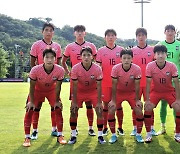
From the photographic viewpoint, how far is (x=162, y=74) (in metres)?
6.39

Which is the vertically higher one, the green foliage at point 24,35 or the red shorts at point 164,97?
the green foliage at point 24,35

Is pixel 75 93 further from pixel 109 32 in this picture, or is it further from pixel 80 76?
pixel 109 32

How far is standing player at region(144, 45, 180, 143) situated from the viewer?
6.30 meters

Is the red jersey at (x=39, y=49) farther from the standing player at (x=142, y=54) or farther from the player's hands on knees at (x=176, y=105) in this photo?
the player's hands on knees at (x=176, y=105)

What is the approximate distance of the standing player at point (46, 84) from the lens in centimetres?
628

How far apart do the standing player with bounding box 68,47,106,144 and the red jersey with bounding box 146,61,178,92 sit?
1003mm

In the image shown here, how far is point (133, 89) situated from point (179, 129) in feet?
3.90

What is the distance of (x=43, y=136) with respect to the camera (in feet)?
22.6

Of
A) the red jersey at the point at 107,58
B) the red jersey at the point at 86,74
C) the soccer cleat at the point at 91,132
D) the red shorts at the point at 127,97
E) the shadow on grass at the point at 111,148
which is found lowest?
the shadow on grass at the point at 111,148

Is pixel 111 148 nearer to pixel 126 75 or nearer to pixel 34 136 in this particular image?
pixel 126 75

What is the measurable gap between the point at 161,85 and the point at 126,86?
27.2 inches

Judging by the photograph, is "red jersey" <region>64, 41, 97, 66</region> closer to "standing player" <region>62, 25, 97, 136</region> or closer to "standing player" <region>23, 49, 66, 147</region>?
"standing player" <region>62, 25, 97, 136</region>

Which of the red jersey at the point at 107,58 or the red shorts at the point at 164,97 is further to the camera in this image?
the red jersey at the point at 107,58

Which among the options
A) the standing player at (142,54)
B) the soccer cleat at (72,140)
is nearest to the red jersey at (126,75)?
the standing player at (142,54)
